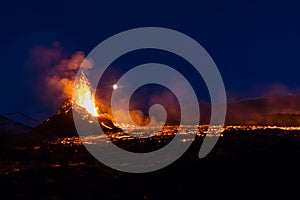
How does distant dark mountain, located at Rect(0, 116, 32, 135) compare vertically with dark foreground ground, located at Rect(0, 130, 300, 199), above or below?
above

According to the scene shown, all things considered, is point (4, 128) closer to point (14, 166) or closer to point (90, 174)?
point (14, 166)

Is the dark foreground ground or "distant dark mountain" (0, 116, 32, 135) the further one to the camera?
"distant dark mountain" (0, 116, 32, 135)

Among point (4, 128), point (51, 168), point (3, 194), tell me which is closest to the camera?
point (3, 194)

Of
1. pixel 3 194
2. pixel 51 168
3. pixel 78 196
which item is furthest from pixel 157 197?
pixel 51 168

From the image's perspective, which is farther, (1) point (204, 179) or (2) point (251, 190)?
(1) point (204, 179)

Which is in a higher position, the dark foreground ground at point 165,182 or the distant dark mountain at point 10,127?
the distant dark mountain at point 10,127

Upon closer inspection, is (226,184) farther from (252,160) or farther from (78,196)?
(252,160)

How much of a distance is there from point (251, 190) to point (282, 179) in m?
6.35

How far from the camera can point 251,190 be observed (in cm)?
3156

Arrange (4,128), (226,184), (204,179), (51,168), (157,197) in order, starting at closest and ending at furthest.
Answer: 1. (157,197)
2. (226,184)
3. (204,179)
4. (51,168)
5. (4,128)

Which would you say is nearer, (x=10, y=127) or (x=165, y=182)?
(x=165, y=182)

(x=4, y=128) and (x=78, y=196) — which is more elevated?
(x=4, y=128)

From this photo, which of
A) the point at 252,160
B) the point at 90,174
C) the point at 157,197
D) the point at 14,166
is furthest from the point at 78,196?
the point at 252,160

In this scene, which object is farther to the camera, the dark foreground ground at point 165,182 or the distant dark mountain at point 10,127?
the distant dark mountain at point 10,127
